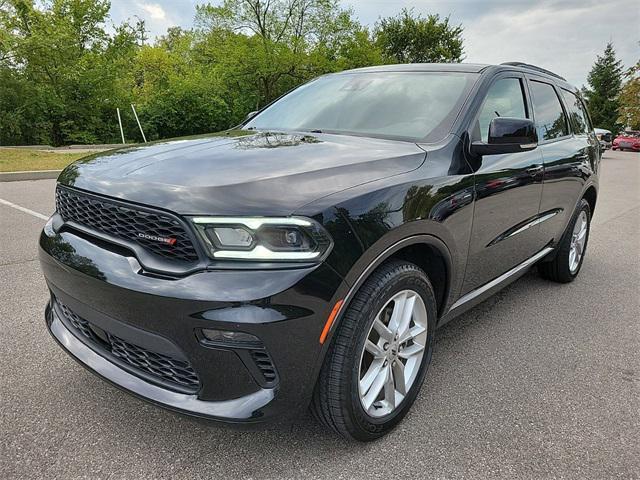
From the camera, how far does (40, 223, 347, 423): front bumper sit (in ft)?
5.22

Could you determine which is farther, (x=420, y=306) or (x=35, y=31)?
(x=35, y=31)

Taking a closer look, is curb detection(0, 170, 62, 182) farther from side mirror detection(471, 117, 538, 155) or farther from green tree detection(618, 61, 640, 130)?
green tree detection(618, 61, 640, 130)

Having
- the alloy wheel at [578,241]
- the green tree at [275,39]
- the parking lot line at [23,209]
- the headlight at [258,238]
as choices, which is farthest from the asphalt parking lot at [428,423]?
the green tree at [275,39]

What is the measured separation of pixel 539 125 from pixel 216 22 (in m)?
25.7

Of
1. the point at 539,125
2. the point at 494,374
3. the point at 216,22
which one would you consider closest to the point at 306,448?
the point at 494,374

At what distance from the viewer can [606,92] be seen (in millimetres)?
50625

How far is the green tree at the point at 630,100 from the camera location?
144 feet

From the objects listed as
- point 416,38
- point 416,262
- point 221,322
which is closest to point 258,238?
point 221,322

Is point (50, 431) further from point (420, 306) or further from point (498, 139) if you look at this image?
point (498, 139)

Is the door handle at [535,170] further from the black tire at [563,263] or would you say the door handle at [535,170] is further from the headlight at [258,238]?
the headlight at [258,238]

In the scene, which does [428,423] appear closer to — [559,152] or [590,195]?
[559,152]

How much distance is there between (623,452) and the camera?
7.01 feet

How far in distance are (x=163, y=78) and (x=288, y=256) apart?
2508cm

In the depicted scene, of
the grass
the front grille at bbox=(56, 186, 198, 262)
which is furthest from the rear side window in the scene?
the grass
